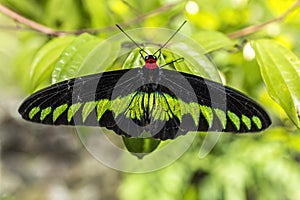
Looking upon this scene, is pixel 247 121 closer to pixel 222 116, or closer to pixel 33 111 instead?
pixel 222 116

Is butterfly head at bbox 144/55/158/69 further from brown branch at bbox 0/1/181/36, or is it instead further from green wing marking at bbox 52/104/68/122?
brown branch at bbox 0/1/181/36

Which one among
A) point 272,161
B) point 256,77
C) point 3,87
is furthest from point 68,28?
point 3,87

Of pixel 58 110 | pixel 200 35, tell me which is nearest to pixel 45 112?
pixel 58 110

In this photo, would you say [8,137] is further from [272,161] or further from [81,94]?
[81,94]

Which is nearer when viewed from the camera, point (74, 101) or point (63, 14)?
point (74, 101)

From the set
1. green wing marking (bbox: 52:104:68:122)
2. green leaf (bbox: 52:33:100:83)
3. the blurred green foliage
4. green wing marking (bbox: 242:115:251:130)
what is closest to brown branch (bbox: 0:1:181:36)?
the blurred green foliage
